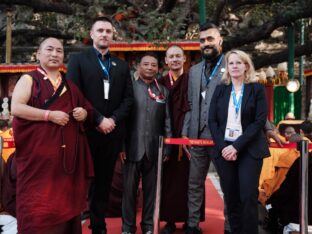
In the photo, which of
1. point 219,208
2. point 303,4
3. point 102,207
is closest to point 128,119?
point 102,207

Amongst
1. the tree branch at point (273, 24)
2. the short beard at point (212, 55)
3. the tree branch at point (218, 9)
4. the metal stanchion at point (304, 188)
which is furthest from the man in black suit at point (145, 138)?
the tree branch at point (273, 24)

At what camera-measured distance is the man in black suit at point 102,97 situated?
4668 mm

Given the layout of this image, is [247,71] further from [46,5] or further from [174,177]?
[46,5]

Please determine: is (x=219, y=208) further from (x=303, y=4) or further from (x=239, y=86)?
(x=303, y=4)

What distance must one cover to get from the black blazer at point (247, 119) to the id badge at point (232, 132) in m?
0.03

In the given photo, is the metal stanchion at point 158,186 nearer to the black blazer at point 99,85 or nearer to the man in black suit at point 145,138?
the man in black suit at point 145,138

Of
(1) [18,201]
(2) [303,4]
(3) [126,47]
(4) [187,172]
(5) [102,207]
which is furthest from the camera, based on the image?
(2) [303,4]

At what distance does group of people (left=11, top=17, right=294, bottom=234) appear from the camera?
4031 mm

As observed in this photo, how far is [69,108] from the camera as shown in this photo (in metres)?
4.16

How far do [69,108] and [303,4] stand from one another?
9.63m

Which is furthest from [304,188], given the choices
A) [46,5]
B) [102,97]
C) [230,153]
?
[46,5]

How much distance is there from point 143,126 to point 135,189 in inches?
24.5

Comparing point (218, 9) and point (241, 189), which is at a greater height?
point (218, 9)

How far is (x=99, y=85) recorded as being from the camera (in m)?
4.67
